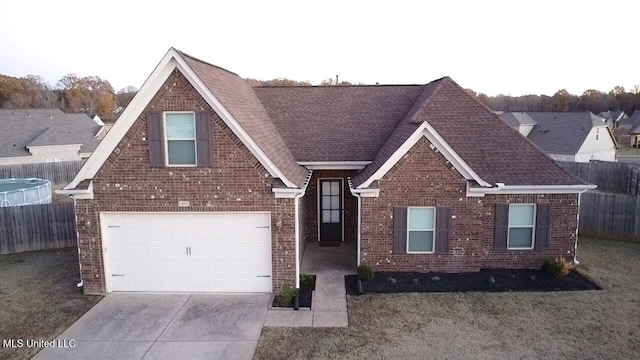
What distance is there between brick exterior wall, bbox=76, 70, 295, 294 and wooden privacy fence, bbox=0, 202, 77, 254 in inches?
235

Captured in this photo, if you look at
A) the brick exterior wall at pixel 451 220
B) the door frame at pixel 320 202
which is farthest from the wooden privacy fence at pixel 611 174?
the door frame at pixel 320 202

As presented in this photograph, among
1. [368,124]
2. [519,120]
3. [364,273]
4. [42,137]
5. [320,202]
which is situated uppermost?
[519,120]

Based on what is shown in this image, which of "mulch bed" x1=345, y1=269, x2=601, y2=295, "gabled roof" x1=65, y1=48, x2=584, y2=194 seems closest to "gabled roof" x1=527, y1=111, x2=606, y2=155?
"gabled roof" x1=65, y1=48, x2=584, y2=194

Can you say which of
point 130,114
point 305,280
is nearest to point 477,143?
point 305,280

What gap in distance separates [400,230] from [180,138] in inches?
259

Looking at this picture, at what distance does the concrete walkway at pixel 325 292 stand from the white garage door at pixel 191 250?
1.45 meters

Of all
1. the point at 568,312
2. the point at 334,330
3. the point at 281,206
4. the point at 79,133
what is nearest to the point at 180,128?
the point at 281,206

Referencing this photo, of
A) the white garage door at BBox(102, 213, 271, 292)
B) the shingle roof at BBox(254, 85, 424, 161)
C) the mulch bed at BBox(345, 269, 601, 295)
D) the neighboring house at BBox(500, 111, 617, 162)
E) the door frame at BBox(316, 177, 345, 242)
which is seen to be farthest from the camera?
the neighboring house at BBox(500, 111, 617, 162)

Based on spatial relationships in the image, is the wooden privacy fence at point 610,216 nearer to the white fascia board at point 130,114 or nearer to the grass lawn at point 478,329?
the grass lawn at point 478,329

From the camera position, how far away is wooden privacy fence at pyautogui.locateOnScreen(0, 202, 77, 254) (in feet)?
52.2

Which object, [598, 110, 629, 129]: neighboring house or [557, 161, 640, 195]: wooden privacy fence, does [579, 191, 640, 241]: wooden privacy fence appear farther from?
[598, 110, 629, 129]: neighboring house

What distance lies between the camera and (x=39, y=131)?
38.3m

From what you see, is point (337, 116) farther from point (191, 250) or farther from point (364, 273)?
point (191, 250)

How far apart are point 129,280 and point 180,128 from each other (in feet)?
14.5
